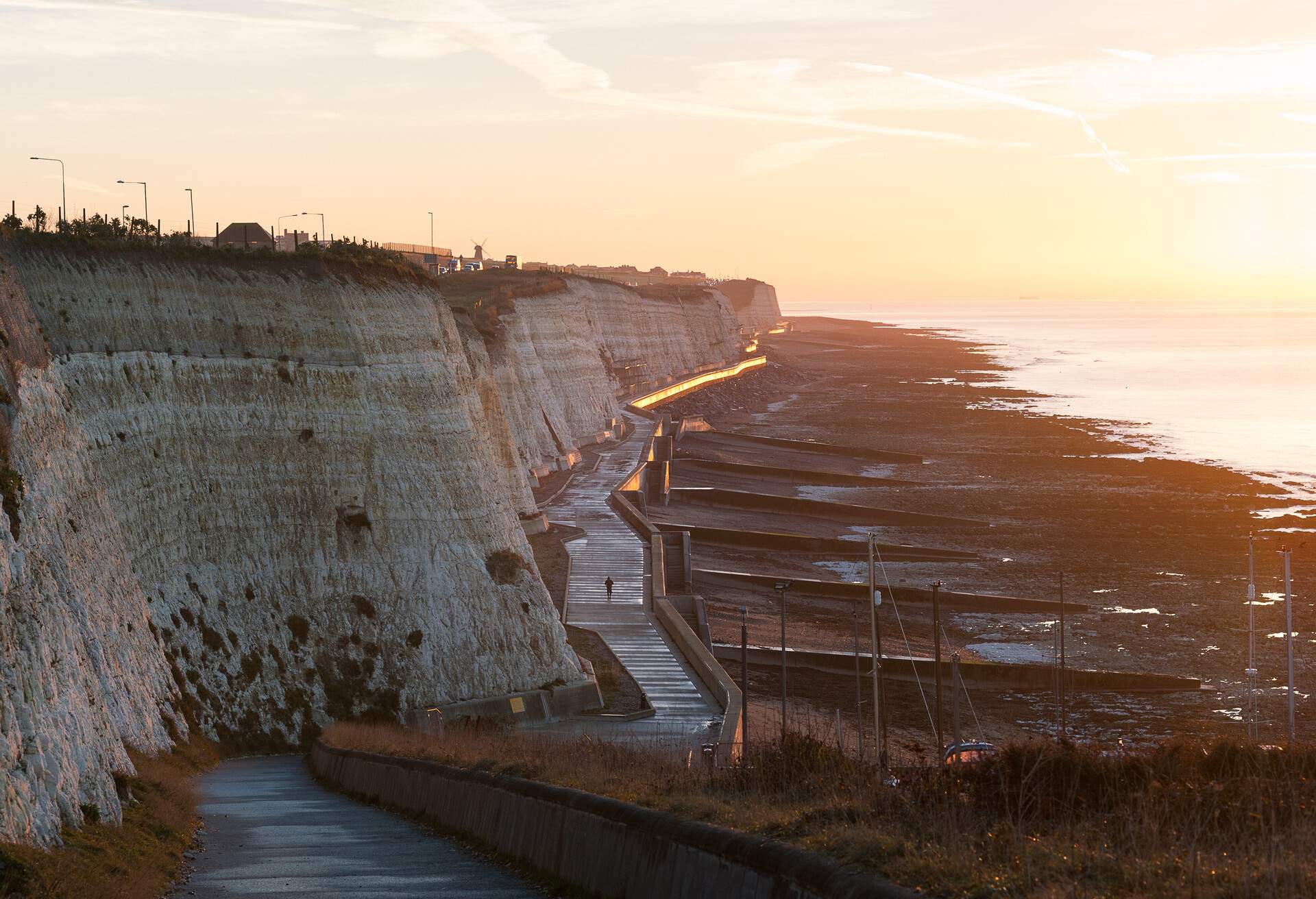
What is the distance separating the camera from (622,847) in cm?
1210

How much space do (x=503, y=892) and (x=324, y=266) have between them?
31.3 metres

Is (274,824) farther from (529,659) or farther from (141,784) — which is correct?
(529,659)

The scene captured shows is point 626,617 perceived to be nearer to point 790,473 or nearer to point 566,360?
point 790,473

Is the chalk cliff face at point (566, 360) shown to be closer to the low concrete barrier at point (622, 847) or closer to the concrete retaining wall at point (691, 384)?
the concrete retaining wall at point (691, 384)

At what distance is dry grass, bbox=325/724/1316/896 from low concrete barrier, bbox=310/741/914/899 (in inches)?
15.0

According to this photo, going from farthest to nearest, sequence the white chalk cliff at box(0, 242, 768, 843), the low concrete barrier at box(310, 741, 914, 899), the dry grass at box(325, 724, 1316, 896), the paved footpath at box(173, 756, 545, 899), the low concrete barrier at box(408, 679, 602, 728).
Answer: the low concrete barrier at box(408, 679, 602, 728) → the white chalk cliff at box(0, 242, 768, 843) → the paved footpath at box(173, 756, 545, 899) → the low concrete barrier at box(310, 741, 914, 899) → the dry grass at box(325, 724, 1316, 896)

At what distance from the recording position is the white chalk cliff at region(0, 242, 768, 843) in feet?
103

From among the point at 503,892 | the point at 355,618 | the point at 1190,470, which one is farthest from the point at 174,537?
the point at 1190,470

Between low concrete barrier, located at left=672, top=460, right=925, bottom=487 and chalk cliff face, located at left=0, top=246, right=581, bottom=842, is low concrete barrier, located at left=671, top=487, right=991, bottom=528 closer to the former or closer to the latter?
low concrete barrier, located at left=672, top=460, right=925, bottom=487

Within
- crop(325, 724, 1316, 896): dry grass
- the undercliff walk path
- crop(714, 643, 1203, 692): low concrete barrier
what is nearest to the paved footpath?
crop(325, 724, 1316, 896): dry grass

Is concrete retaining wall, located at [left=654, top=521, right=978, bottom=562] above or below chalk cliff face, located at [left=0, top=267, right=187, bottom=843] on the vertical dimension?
below

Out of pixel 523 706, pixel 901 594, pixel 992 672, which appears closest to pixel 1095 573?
pixel 901 594

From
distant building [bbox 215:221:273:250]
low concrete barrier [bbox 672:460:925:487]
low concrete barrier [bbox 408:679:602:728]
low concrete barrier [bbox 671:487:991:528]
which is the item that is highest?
distant building [bbox 215:221:273:250]

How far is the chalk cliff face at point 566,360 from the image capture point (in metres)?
81.8
